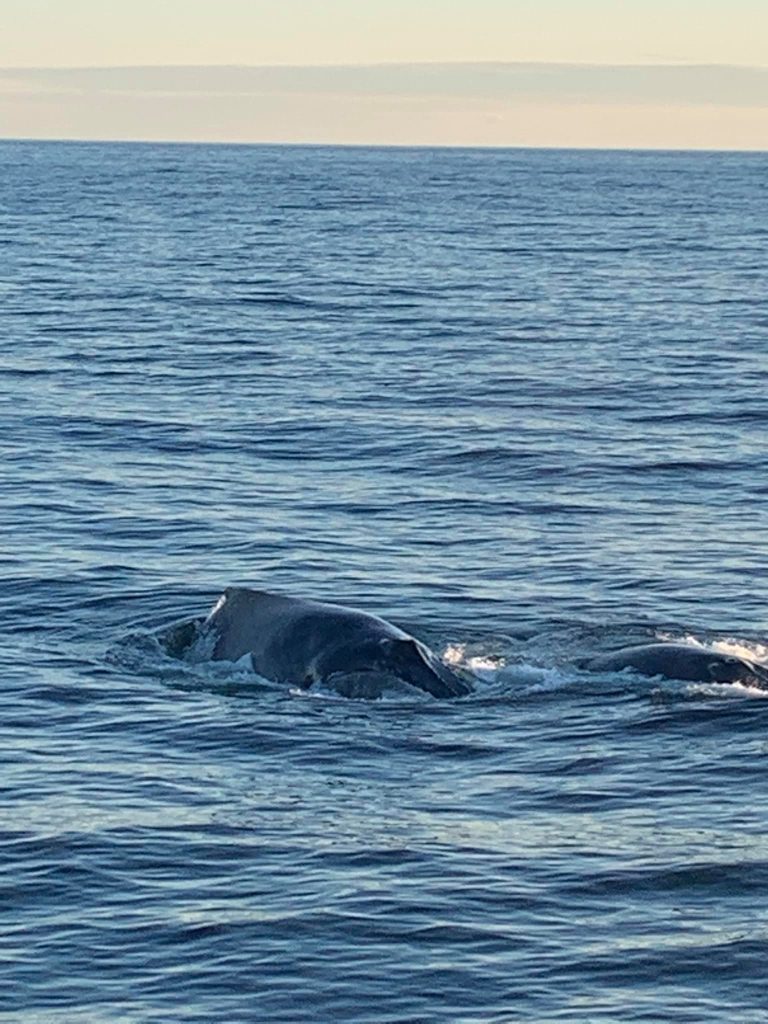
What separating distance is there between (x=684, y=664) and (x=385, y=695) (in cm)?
268

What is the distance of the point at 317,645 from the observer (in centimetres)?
2109

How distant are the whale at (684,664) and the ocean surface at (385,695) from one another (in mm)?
254

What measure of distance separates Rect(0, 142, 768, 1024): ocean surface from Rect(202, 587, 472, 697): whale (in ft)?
0.78

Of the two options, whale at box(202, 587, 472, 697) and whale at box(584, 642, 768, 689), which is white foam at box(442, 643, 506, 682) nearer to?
whale at box(202, 587, 472, 697)

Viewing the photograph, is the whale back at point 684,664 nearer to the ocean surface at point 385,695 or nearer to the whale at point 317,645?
the ocean surface at point 385,695

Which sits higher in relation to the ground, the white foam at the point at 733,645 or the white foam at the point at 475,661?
the white foam at the point at 733,645

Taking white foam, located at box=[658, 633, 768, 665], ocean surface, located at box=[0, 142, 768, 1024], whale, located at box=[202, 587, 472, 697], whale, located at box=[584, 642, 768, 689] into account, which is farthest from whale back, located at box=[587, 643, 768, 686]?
whale, located at box=[202, 587, 472, 697]

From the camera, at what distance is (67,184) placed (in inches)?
5650

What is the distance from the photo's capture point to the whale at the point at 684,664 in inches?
814

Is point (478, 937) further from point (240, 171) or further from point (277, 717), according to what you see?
point (240, 171)

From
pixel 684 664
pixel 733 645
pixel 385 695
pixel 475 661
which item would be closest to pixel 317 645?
pixel 385 695

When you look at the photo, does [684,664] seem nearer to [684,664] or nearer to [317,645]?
[684,664]

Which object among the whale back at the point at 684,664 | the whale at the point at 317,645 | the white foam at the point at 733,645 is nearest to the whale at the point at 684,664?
the whale back at the point at 684,664

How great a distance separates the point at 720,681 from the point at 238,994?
7.75 metres
